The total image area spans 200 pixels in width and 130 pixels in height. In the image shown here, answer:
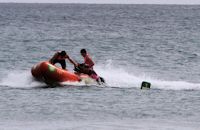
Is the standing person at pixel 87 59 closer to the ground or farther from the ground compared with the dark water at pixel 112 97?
farther from the ground

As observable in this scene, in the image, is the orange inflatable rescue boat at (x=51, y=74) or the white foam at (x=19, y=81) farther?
the white foam at (x=19, y=81)

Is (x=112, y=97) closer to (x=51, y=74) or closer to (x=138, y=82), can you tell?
(x=51, y=74)

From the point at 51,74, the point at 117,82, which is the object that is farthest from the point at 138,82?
the point at 51,74

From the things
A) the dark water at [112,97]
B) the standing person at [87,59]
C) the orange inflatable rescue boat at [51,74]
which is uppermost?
the standing person at [87,59]

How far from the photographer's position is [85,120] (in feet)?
63.5

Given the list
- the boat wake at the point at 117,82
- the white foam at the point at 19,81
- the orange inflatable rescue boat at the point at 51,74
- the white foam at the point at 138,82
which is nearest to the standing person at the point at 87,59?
the orange inflatable rescue boat at the point at 51,74

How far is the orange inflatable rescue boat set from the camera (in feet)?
84.4

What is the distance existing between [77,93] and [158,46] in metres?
27.7

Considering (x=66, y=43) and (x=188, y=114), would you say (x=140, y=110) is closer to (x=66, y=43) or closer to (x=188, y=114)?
(x=188, y=114)

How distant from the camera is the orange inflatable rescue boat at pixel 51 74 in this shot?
84.4ft

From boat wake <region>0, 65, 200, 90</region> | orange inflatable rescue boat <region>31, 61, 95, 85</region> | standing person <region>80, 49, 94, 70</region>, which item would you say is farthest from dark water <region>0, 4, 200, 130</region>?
standing person <region>80, 49, 94, 70</region>

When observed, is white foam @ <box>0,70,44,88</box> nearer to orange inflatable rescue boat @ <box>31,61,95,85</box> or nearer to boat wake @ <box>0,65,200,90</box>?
boat wake @ <box>0,65,200,90</box>

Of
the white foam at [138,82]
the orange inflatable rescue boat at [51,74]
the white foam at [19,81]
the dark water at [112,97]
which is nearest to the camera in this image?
the dark water at [112,97]

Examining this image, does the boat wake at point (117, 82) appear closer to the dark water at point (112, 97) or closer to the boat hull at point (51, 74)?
the dark water at point (112, 97)
